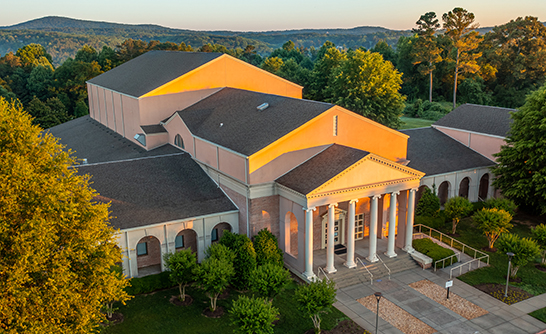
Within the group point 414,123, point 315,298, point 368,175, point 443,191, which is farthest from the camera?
point 414,123

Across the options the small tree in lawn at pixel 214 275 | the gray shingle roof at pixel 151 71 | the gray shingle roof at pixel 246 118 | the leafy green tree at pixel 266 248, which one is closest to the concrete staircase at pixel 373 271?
the leafy green tree at pixel 266 248

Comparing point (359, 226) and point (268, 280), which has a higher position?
point (268, 280)

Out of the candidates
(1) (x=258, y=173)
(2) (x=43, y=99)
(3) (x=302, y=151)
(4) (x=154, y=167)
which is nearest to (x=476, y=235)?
(3) (x=302, y=151)

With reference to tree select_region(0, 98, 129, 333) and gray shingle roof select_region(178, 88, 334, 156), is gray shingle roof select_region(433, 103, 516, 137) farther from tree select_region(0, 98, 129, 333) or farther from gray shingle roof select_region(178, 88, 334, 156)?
tree select_region(0, 98, 129, 333)

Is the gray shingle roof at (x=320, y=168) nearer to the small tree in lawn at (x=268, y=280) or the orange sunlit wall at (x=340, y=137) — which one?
the orange sunlit wall at (x=340, y=137)

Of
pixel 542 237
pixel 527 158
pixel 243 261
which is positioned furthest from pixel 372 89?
pixel 243 261

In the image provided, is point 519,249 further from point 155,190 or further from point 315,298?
point 155,190

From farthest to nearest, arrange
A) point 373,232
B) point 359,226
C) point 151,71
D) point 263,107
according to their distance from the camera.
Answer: point 151,71 < point 263,107 < point 359,226 < point 373,232

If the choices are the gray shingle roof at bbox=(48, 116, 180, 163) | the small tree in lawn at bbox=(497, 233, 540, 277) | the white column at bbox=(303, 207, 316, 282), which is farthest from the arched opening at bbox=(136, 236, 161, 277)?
the small tree in lawn at bbox=(497, 233, 540, 277)
